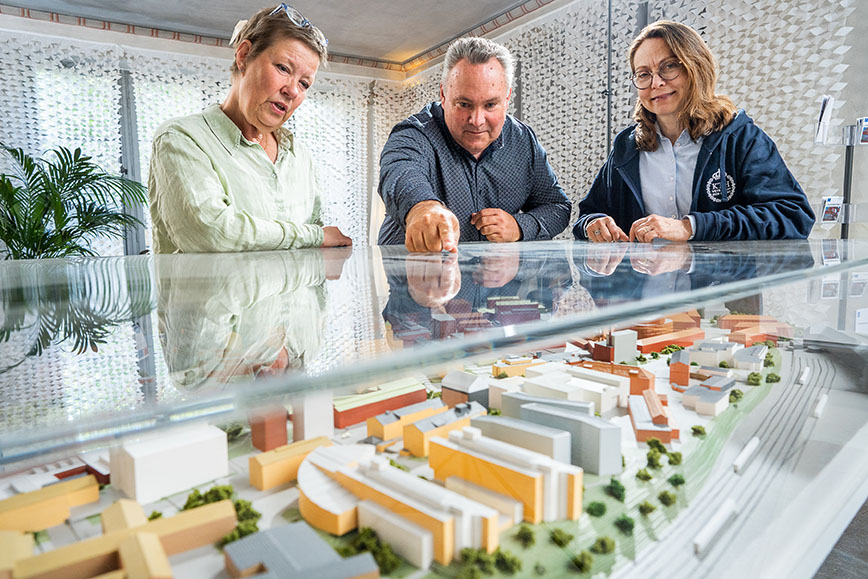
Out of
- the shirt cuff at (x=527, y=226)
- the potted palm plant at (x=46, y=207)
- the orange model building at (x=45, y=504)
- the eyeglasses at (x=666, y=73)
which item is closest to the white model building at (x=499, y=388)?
the orange model building at (x=45, y=504)

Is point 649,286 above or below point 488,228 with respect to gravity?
below

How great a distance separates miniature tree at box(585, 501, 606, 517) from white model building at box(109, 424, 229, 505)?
39cm

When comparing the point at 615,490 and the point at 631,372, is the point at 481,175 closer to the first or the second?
the point at 631,372

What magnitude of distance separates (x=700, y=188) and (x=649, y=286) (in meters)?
1.24

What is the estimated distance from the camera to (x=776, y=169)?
4.91ft

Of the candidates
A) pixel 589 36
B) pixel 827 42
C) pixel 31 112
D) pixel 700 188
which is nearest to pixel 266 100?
pixel 700 188

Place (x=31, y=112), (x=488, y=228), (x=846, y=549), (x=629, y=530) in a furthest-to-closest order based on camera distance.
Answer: (x=31, y=112), (x=488, y=228), (x=846, y=549), (x=629, y=530)

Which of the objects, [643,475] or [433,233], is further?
[433,233]

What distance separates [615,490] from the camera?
0.63 meters

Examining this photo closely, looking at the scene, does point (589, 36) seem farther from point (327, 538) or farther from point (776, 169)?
point (327, 538)

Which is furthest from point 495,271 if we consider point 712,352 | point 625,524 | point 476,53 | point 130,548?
point 476,53

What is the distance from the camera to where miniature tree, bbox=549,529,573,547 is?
539 millimetres

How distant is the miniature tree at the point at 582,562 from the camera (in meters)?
0.53

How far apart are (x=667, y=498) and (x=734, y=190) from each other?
1.16 metres
